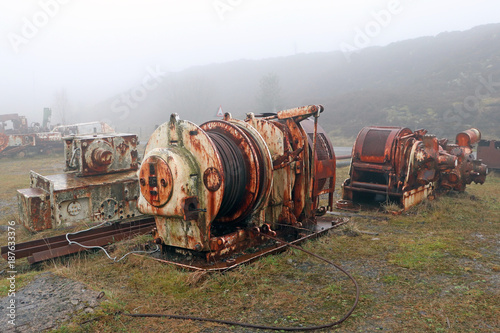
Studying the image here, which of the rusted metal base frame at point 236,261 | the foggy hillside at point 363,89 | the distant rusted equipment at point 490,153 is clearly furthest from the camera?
the foggy hillside at point 363,89

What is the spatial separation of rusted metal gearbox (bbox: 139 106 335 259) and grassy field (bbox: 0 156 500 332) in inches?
18.5

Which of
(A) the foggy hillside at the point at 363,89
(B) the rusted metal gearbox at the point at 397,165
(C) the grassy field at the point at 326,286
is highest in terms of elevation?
(A) the foggy hillside at the point at 363,89

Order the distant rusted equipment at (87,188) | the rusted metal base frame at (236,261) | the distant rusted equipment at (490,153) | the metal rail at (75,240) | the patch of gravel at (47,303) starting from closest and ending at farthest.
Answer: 1. the patch of gravel at (47,303)
2. the rusted metal base frame at (236,261)
3. the metal rail at (75,240)
4. the distant rusted equipment at (87,188)
5. the distant rusted equipment at (490,153)

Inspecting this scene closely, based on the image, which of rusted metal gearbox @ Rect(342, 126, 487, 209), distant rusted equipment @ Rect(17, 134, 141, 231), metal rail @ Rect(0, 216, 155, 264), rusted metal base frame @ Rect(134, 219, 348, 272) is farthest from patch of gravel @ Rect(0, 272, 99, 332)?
rusted metal gearbox @ Rect(342, 126, 487, 209)

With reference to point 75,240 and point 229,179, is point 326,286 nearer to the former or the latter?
point 229,179

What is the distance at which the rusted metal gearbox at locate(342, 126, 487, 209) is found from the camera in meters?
7.98

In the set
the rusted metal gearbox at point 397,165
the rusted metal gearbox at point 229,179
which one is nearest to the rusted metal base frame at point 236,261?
the rusted metal gearbox at point 229,179

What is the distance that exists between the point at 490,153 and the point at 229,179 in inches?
442

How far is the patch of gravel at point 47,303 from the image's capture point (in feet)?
11.3

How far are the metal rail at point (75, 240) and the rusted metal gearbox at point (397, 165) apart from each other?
428cm

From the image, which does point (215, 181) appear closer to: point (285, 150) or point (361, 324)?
point (285, 150)

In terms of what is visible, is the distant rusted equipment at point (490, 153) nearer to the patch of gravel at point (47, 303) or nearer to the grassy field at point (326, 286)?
the grassy field at point (326, 286)

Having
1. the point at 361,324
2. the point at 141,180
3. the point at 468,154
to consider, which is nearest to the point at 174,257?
the point at 141,180

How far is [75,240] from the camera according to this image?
227 inches
